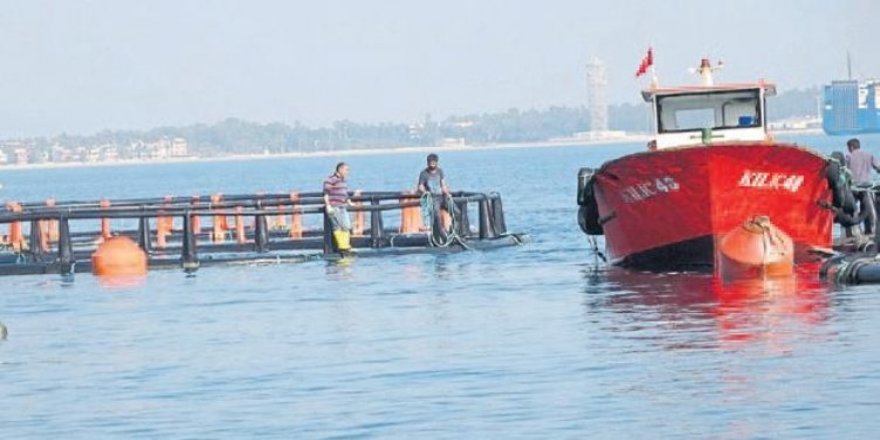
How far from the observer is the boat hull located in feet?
104

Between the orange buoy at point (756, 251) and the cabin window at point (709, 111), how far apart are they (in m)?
3.33

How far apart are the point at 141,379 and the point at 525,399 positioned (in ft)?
14.6

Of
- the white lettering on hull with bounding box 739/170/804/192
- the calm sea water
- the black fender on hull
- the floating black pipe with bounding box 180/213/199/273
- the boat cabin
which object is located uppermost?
the boat cabin

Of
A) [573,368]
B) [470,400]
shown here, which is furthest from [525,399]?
[573,368]

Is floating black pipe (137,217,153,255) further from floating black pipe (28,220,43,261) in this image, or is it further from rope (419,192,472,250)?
rope (419,192,472,250)

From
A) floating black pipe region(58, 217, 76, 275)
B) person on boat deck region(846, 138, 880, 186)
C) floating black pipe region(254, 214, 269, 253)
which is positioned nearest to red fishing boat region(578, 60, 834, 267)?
person on boat deck region(846, 138, 880, 186)

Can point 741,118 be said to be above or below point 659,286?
above

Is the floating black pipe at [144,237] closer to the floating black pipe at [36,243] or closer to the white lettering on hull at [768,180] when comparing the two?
the floating black pipe at [36,243]

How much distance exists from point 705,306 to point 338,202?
467 inches

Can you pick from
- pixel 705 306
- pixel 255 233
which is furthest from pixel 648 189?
pixel 255 233

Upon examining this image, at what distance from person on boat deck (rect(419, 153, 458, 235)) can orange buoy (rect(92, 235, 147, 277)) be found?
4930 mm

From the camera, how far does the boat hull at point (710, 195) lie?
31.6 m

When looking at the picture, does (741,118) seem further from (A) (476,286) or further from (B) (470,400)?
(B) (470,400)

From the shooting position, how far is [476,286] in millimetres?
32406
